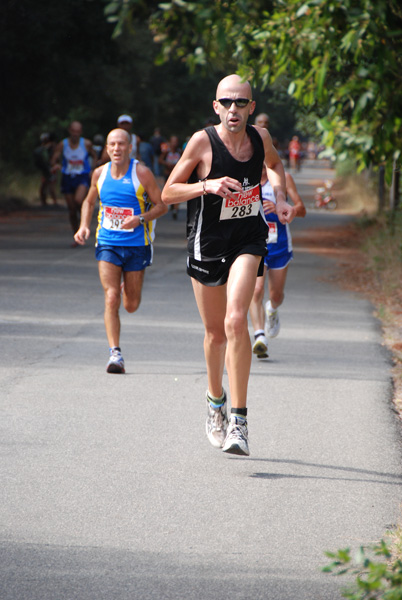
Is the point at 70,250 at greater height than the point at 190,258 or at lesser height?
lesser

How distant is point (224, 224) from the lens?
6.13 metres

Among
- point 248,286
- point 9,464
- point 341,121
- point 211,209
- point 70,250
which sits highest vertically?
point 341,121

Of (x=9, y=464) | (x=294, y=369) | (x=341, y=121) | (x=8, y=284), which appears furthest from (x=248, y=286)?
(x=8, y=284)

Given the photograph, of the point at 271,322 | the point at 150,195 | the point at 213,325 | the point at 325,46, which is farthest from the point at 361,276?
the point at 325,46

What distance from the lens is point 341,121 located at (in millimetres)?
4074

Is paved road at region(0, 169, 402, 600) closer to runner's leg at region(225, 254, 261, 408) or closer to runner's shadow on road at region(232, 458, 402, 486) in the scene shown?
runner's shadow on road at region(232, 458, 402, 486)

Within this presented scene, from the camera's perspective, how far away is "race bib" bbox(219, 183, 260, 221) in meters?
6.02

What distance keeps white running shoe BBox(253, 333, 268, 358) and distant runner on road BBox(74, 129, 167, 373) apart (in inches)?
51.2

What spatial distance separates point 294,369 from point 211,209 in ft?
10.7

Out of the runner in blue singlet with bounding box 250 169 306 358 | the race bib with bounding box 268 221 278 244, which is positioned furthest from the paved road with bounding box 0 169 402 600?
the race bib with bounding box 268 221 278 244

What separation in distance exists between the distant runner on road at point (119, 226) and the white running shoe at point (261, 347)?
4.27 ft

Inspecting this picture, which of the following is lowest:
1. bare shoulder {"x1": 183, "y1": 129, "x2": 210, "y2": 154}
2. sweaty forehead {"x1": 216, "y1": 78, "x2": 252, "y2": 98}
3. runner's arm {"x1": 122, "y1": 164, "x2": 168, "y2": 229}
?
runner's arm {"x1": 122, "y1": 164, "x2": 168, "y2": 229}

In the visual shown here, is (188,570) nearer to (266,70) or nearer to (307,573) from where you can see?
(307,573)

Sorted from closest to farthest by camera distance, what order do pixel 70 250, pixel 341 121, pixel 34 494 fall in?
pixel 341 121 < pixel 34 494 < pixel 70 250
